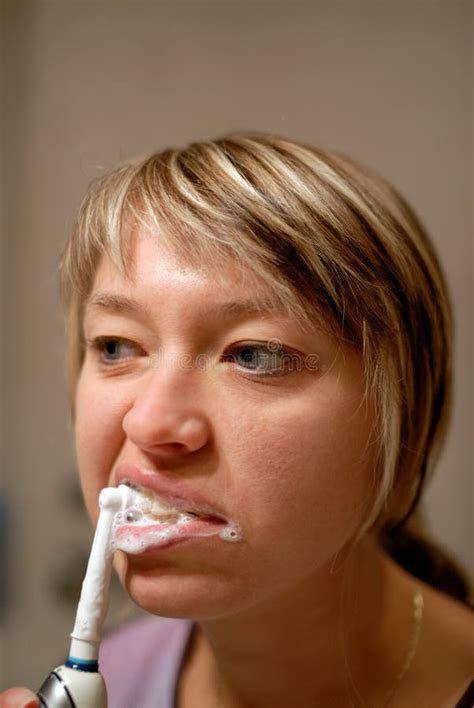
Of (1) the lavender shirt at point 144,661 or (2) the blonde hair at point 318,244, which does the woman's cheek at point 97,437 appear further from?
(1) the lavender shirt at point 144,661

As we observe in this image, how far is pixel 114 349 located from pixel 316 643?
310mm

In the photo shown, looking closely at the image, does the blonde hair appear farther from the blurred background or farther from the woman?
the blurred background

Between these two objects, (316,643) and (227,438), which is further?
(316,643)

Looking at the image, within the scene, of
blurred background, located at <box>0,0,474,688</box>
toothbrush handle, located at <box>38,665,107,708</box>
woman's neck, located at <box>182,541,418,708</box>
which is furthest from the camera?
blurred background, located at <box>0,0,474,688</box>

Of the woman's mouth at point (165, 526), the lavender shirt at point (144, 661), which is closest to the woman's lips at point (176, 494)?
the woman's mouth at point (165, 526)

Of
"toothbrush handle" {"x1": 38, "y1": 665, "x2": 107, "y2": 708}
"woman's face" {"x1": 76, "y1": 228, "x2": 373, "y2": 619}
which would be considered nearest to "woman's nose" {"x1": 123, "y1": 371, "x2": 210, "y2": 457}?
"woman's face" {"x1": 76, "y1": 228, "x2": 373, "y2": 619}

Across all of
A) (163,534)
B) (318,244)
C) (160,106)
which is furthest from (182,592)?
(160,106)

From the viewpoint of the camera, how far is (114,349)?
529 millimetres

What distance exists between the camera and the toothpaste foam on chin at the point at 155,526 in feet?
1.50

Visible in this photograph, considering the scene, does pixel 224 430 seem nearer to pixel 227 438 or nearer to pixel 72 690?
pixel 227 438

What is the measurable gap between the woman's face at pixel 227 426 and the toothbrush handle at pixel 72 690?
65 millimetres

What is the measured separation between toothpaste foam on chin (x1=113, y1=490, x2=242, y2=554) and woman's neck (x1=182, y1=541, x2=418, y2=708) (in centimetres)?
12

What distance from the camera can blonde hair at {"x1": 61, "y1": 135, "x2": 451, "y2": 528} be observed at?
48cm

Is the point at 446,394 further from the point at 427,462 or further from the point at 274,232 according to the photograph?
the point at 274,232
